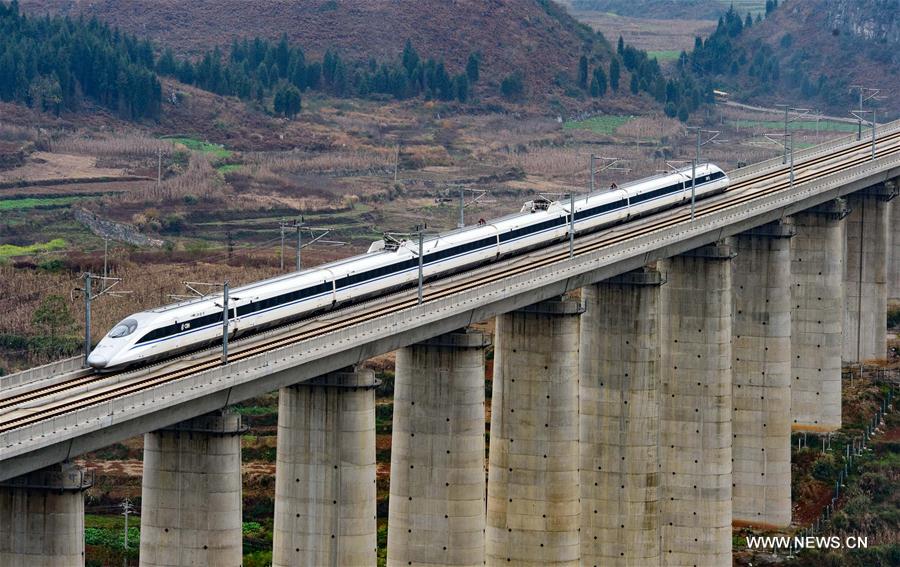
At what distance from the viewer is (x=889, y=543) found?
136000mm

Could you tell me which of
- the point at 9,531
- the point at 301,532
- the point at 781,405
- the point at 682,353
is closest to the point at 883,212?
the point at 781,405

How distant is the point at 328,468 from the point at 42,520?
17.7 metres

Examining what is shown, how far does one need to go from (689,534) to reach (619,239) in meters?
16.7

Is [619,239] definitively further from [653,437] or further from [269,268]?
[269,268]

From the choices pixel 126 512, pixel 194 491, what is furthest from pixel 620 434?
pixel 194 491

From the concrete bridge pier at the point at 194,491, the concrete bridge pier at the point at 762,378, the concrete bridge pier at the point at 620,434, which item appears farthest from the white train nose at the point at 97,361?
the concrete bridge pier at the point at 762,378

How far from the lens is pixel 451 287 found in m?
105

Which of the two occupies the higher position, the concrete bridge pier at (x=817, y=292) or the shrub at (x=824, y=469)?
the concrete bridge pier at (x=817, y=292)

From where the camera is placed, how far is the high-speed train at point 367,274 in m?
85.6

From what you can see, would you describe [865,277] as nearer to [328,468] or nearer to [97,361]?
[328,468]

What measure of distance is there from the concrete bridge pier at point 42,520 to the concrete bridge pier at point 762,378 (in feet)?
218

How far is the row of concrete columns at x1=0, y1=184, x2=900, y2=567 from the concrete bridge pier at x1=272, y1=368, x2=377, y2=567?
81 millimetres

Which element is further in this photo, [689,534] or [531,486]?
[689,534]

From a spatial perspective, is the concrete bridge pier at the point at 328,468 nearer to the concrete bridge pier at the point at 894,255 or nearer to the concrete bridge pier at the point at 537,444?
the concrete bridge pier at the point at 537,444
